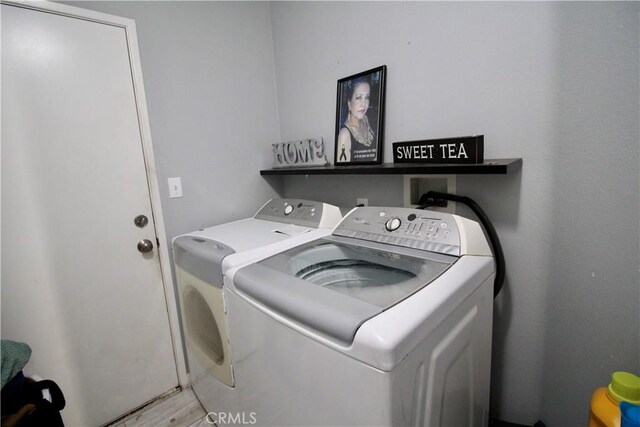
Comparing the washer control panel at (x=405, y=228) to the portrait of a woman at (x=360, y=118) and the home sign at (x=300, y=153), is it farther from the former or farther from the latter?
the home sign at (x=300, y=153)

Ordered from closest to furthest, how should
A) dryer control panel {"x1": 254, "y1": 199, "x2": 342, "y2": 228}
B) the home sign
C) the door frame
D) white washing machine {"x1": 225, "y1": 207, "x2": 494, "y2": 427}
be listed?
white washing machine {"x1": 225, "y1": 207, "x2": 494, "y2": 427}, the door frame, dryer control panel {"x1": 254, "y1": 199, "x2": 342, "y2": 228}, the home sign

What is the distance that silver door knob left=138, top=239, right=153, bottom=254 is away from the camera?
1.51m

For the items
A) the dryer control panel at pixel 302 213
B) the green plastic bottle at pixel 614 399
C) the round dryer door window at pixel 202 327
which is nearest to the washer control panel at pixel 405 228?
the dryer control panel at pixel 302 213

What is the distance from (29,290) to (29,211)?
34 centimetres

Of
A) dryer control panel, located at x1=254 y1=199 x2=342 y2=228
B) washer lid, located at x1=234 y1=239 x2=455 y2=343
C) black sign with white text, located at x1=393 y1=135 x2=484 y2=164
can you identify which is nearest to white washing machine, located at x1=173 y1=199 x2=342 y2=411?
dryer control panel, located at x1=254 y1=199 x2=342 y2=228

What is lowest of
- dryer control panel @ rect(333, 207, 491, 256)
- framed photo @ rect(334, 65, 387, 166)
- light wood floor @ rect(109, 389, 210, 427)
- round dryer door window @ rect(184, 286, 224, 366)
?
light wood floor @ rect(109, 389, 210, 427)

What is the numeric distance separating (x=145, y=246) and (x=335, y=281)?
1.08m

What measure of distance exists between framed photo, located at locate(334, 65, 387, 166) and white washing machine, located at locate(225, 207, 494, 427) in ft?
1.31

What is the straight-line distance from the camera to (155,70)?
4.91 feet

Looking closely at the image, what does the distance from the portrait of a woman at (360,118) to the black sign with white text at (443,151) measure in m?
0.24

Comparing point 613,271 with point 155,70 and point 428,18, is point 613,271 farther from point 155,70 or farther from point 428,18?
point 155,70

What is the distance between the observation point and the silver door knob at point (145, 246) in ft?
4.97

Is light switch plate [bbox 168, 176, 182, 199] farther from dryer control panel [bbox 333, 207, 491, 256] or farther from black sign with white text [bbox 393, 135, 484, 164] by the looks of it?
black sign with white text [bbox 393, 135, 484, 164]

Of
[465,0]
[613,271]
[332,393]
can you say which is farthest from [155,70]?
[613,271]
